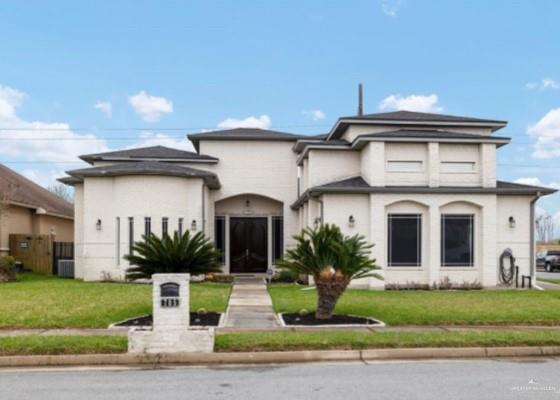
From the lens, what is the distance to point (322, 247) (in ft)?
40.5

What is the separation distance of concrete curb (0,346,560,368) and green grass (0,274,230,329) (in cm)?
257

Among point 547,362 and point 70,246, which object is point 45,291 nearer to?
point 70,246

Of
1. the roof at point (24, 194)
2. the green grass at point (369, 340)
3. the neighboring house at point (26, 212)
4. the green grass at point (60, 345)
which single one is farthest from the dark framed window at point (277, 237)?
the green grass at point (60, 345)

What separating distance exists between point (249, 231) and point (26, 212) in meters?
12.2

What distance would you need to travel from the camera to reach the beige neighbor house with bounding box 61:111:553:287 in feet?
63.0

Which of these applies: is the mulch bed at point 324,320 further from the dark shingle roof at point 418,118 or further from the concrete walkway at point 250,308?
the dark shingle roof at point 418,118

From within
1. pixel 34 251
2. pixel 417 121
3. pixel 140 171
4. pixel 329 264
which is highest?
pixel 417 121

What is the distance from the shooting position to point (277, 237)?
84.4 feet

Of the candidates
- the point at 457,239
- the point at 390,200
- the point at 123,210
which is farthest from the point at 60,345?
the point at 457,239

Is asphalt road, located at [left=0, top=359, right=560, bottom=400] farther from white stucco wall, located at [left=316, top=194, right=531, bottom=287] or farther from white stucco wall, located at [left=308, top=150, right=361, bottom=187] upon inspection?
white stucco wall, located at [left=308, top=150, right=361, bottom=187]

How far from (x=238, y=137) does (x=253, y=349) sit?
17.2 m

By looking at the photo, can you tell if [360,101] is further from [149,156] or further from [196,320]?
[196,320]

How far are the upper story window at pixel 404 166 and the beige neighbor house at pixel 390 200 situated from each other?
37 mm

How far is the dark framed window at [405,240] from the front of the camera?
19266 mm
